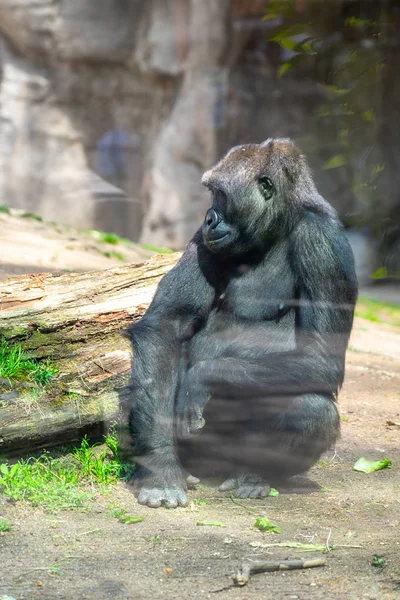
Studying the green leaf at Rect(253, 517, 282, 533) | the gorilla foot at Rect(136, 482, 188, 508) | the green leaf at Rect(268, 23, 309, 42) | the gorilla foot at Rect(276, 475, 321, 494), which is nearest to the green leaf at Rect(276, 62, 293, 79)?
the green leaf at Rect(268, 23, 309, 42)

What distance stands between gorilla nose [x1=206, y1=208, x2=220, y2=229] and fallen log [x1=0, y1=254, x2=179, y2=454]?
0.90 metres

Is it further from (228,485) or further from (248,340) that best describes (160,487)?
(248,340)

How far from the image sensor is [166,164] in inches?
487

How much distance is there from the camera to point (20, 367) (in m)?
3.90

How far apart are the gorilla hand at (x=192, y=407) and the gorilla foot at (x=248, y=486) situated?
38 cm

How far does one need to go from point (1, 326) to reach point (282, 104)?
8692 millimetres

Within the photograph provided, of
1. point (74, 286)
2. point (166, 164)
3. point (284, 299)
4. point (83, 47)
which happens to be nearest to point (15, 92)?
point (83, 47)

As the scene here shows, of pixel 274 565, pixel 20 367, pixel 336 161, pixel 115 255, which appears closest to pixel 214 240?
pixel 20 367

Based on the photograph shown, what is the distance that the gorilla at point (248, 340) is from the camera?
12.0 feet

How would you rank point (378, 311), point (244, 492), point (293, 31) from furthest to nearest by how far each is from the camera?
point (378, 311)
point (293, 31)
point (244, 492)

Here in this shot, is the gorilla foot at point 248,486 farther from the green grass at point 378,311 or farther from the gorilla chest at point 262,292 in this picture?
the green grass at point 378,311

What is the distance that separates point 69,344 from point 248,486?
4.04 ft

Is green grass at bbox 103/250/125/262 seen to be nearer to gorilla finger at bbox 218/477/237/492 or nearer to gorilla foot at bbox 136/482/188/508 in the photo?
gorilla finger at bbox 218/477/237/492

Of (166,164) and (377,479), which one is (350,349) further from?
(166,164)
